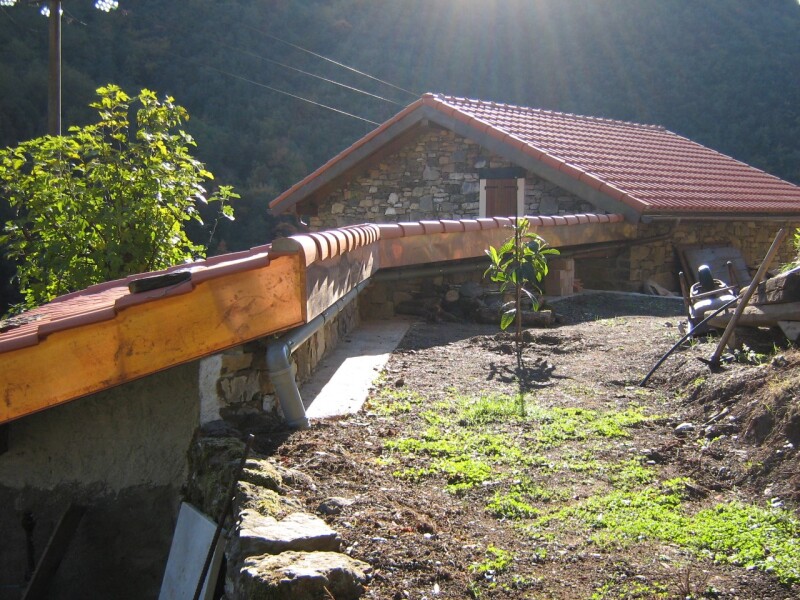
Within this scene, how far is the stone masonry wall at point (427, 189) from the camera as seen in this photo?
12898mm

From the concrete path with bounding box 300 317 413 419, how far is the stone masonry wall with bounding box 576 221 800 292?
4.58 m

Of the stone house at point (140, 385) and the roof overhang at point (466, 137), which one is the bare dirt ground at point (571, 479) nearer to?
the stone house at point (140, 385)

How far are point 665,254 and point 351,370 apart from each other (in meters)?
7.95

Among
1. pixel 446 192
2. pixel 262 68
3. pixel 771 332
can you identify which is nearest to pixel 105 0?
pixel 446 192

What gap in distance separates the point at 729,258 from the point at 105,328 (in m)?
11.6

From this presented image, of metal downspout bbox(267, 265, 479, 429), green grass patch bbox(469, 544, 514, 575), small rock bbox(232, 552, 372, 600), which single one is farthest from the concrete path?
small rock bbox(232, 552, 372, 600)

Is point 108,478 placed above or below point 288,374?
below

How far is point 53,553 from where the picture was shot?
13.9 ft

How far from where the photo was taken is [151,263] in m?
7.44

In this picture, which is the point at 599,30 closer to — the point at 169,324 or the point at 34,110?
the point at 34,110

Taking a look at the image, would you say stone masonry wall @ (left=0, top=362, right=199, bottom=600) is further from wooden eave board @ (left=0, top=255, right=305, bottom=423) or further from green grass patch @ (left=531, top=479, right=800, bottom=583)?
A: green grass patch @ (left=531, top=479, right=800, bottom=583)

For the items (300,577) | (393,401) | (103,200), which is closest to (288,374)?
(393,401)

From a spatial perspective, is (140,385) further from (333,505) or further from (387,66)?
(387,66)

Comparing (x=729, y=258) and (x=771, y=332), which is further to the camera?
(x=729, y=258)
